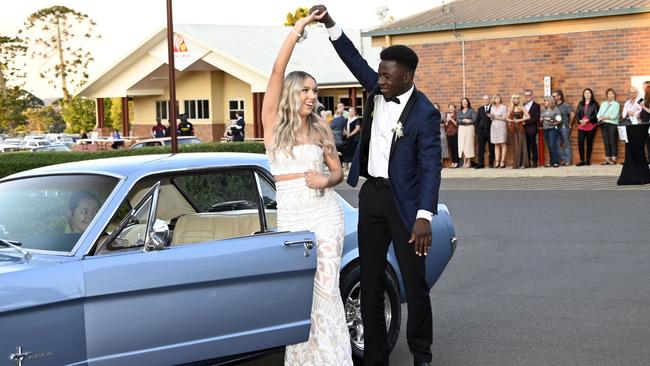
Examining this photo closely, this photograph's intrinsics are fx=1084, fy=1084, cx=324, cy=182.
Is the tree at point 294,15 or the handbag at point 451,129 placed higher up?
the tree at point 294,15

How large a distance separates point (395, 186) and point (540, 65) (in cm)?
2084

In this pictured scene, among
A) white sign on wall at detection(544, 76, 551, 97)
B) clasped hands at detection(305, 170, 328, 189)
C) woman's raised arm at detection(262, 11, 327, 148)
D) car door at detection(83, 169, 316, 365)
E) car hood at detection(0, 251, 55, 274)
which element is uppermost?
white sign on wall at detection(544, 76, 551, 97)

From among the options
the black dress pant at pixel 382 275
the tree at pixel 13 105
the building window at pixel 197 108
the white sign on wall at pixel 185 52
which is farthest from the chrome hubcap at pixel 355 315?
the tree at pixel 13 105

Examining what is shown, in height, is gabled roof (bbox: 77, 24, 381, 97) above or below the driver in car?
above

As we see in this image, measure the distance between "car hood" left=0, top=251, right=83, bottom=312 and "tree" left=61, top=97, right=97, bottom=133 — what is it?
2871 inches

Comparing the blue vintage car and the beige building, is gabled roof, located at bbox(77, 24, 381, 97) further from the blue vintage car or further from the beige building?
the blue vintage car

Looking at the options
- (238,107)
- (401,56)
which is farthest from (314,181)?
(238,107)

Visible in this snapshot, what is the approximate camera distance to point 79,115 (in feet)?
254

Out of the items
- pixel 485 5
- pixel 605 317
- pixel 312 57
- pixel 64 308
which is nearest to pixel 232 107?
pixel 312 57

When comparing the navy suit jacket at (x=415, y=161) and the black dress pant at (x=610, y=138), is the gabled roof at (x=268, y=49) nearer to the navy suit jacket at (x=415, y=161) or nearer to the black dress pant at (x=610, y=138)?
the black dress pant at (x=610, y=138)

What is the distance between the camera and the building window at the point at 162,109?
168ft

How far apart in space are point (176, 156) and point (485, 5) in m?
24.0

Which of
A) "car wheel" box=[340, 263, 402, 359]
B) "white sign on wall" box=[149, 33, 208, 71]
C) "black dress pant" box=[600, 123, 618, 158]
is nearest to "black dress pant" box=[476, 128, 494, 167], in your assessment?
"black dress pant" box=[600, 123, 618, 158]

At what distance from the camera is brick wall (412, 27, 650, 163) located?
25.2 metres
